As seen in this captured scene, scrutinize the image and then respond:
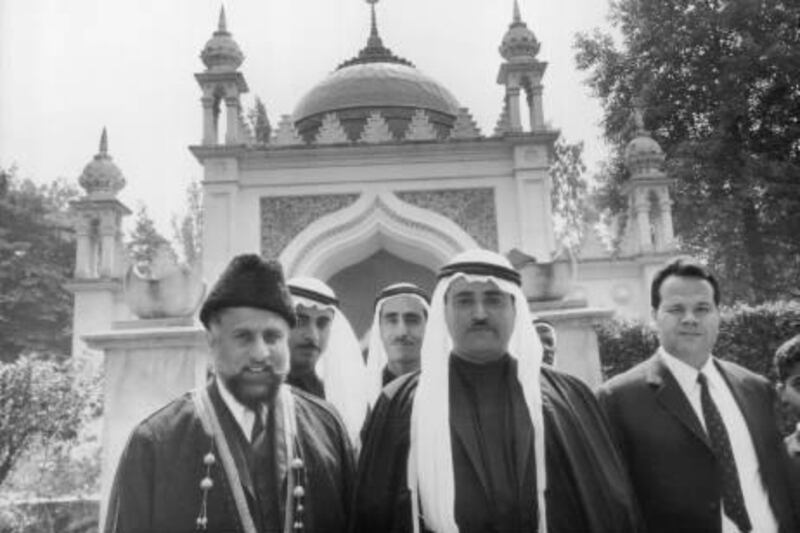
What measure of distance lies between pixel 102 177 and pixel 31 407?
18.7 feet

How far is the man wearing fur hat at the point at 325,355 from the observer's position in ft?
13.2

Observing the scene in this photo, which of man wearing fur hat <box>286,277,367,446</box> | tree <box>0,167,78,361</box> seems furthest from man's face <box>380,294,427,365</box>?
tree <box>0,167,78,361</box>

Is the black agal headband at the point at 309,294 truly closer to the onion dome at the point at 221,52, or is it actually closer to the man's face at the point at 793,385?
the man's face at the point at 793,385

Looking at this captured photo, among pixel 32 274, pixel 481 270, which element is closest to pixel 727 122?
pixel 481 270

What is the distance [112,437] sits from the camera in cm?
640

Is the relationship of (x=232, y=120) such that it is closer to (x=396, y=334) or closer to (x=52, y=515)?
(x=52, y=515)

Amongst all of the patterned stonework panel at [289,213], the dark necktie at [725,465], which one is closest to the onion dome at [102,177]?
the patterned stonework panel at [289,213]

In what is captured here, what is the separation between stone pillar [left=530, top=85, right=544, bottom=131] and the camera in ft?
44.4

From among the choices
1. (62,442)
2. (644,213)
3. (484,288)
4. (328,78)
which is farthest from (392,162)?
(484,288)

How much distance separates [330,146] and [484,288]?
10078 mm

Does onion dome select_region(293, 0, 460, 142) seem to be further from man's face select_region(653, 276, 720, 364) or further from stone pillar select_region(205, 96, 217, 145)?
man's face select_region(653, 276, 720, 364)

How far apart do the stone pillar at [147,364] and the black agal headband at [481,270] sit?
381 centimetres

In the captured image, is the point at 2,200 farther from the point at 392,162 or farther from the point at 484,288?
the point at 484,288

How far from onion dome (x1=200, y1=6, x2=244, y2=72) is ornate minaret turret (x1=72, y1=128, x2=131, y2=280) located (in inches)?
113
